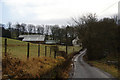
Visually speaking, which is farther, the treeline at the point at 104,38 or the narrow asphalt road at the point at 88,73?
the narrow asphalt road at the point at 88,73

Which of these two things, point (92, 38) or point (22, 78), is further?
point (22, 78)

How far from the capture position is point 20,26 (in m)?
87.8

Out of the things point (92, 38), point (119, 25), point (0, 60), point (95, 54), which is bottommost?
point (0, 60)

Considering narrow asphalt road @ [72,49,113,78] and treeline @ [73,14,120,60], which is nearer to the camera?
treeline @ [73,14,120,60]

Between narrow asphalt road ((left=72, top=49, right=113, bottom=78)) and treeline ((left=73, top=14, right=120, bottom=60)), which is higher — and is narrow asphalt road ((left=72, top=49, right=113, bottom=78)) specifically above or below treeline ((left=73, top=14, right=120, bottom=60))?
below

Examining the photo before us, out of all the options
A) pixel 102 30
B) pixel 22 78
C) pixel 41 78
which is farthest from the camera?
pixel 41 78

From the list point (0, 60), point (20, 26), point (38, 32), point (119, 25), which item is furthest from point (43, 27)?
point (119, 25)

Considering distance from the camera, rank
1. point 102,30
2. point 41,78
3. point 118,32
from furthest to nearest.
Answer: point 41,78
point 102,30
point 118,32

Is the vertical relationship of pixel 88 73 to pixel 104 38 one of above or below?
below

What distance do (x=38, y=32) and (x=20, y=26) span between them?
1851 cm

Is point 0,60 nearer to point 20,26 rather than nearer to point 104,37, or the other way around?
point 104,37

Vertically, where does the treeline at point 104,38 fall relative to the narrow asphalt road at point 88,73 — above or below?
above

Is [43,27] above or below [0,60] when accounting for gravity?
above

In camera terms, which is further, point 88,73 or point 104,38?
point 88,73
